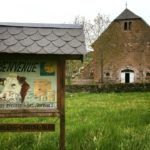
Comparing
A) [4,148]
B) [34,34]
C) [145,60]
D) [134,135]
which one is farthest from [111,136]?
[145,60]

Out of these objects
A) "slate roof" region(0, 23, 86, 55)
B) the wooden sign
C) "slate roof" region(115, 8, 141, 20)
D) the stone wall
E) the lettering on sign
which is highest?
"slate roof" region(115, 8, 141, 20)

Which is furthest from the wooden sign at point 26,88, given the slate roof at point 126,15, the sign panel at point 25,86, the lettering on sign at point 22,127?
the slate roof at point 126,15

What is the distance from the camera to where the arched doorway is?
163 feet

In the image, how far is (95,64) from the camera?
50312mm

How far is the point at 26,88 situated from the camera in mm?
7711

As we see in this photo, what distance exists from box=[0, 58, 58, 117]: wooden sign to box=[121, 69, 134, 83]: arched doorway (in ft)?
139

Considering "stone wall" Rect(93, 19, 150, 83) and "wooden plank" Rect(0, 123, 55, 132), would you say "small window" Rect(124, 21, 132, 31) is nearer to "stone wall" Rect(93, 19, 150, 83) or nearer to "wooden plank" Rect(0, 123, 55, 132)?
"stone wall" Rect(93, 19, 150, 83)

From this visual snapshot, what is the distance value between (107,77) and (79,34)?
1674 inches

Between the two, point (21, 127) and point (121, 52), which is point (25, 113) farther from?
point (121, 52)

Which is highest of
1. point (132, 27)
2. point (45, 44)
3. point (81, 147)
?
point (132, 27)

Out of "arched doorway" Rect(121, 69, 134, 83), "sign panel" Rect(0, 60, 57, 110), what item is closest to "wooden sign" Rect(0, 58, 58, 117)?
"sign panel" Rect(0, 60, 57, 110)

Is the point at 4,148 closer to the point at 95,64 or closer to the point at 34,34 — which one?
the point at 34,34

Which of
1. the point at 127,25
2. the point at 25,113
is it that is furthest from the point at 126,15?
the point at 25,113

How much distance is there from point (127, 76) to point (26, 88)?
140 feet
